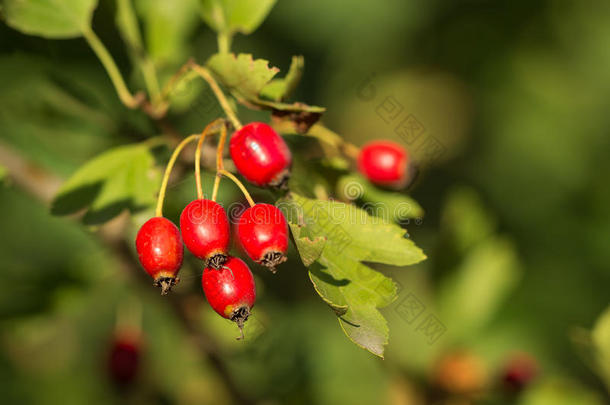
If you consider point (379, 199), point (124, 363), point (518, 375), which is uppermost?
point (379, 199)

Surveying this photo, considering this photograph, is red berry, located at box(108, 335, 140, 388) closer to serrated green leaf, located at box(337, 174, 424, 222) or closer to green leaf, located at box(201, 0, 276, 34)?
serrated green leaf, located at box(337, 174, 424, 222)


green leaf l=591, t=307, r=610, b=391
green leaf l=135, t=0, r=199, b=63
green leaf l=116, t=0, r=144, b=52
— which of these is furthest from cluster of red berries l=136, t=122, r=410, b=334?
green leaf l=591, t=307, r=610, b=391

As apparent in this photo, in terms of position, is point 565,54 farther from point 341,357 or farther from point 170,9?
point 170,9

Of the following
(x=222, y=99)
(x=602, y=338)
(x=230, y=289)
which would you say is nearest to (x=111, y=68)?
(x=222, y=99)

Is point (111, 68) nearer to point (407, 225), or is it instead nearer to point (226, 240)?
point (226, 240)

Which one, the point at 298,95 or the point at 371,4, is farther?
the point at 371,4

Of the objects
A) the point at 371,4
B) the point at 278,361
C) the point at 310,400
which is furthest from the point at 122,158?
the point at 371,4
